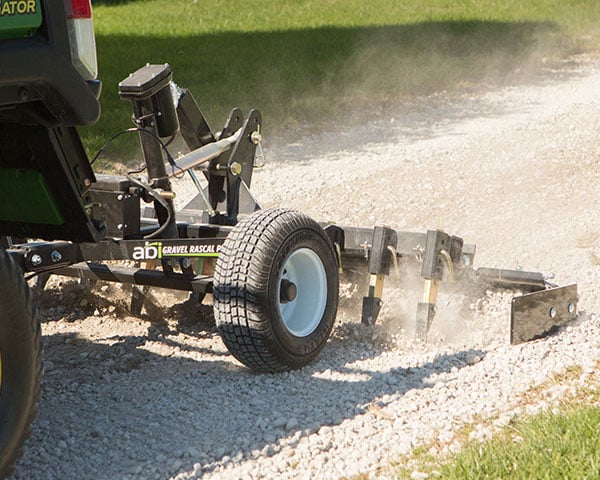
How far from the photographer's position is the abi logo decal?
14.8ft

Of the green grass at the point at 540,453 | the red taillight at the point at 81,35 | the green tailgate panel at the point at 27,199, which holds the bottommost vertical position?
the green grass at the point at 540,453

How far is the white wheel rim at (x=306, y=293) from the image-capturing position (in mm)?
4797

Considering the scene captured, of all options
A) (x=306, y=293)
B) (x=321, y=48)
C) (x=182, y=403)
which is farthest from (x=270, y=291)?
(x=321, y=48)

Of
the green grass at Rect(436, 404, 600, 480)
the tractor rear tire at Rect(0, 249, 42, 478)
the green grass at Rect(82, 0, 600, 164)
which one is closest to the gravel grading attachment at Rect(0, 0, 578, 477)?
the tractor rear tire at Rect(0, 249, 42, 478)

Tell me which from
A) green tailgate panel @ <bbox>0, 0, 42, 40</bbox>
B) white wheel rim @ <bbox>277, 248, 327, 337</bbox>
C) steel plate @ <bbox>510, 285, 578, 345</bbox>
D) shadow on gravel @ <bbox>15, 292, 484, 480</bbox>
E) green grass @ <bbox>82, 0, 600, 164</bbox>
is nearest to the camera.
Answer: green tailgate panel @ <bbox>0, 0, 42, 40</bbox>

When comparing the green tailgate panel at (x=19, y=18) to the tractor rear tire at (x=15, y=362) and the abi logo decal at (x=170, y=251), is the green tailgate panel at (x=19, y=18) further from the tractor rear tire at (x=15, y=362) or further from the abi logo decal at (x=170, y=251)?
the abi logo decal at (x=170, y=251)

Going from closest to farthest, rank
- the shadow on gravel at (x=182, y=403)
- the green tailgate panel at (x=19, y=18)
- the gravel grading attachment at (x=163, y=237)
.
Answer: the green tailgate panel at (x=19, y=18), the gravel grading attachment at (x=163, y=237), the shadow on gravel at (x=182, y=403)

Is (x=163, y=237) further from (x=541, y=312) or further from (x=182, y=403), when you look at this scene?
(x=541, y=312)

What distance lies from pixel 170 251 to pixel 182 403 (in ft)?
2.34

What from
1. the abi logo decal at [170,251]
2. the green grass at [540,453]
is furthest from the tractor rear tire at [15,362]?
the green grass at [540,453]

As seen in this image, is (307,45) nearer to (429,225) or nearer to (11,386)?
(429,225)

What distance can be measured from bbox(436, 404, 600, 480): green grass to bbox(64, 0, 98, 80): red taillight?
1875mm

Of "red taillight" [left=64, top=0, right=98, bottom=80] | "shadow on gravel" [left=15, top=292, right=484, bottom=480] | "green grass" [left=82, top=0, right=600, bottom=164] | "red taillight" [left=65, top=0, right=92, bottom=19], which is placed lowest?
"shadow on gravel" [left=15, top=292, right=484, bottom=480]

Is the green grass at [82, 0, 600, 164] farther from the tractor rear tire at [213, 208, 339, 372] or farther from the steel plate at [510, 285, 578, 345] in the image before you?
the steel plate at [510, 285, 578, 345]
